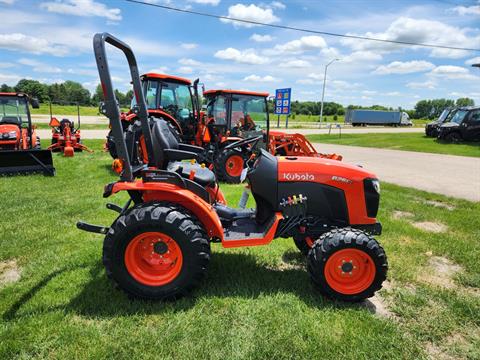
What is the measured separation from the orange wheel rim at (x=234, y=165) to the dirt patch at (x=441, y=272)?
4.78 meters

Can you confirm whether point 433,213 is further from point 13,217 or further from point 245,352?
point 13,217

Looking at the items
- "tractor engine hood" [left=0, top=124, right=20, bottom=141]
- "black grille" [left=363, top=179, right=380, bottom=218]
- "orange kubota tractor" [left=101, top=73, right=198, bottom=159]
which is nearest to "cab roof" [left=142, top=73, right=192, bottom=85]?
"orange kubota tractor" [left=101, top=73, right=198, bottom=159]

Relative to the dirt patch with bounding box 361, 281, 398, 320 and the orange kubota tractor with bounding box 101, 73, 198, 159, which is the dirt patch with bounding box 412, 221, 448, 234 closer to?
the dirt patch with bounding box 361, 281, 398, 320

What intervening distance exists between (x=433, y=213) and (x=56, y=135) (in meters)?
11.6

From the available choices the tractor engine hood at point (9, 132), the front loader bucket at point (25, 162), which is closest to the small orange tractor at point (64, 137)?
the tractor engine hood at point (9, 132)

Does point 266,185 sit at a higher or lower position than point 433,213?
higher

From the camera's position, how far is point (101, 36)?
8.63 feet

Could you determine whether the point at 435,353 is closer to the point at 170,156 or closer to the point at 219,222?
the point at 219,222

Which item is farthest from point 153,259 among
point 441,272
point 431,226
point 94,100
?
point 94,100

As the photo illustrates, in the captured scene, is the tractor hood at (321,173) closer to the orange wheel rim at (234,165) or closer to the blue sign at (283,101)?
the orange wheel rim at (234,165)

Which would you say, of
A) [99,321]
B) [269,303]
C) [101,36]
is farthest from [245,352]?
[101,36]

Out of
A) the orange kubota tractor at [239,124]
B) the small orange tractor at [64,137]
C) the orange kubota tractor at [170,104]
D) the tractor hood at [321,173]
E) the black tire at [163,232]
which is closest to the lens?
the black tire at [163,232]

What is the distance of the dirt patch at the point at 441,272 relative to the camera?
347 centimetres

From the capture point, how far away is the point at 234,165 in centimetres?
812
